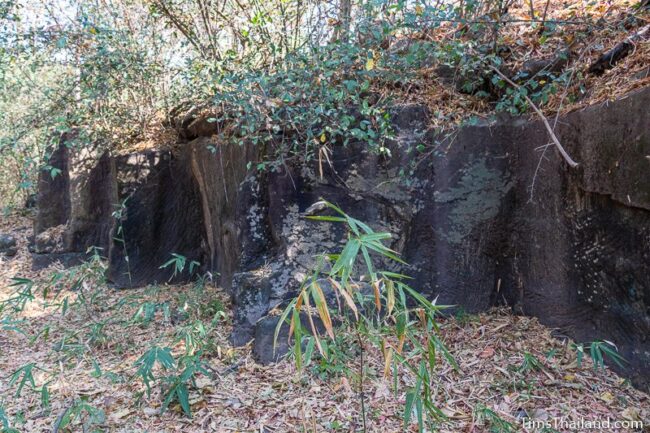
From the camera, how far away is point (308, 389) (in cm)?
268

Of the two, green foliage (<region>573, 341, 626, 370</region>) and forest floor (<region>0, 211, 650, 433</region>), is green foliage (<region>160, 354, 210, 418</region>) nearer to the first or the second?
forest floor (<region>0, 211, 650, 433</region>)

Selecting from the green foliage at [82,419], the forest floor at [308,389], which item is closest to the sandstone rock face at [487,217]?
the forest floor at [308,389]

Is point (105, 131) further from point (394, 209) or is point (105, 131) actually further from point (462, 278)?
point (462, 278)

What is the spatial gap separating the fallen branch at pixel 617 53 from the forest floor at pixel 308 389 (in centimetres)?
168

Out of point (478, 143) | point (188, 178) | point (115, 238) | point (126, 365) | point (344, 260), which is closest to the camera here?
point (344, 260)

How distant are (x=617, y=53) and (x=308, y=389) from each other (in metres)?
2.77

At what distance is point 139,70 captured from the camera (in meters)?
4.61

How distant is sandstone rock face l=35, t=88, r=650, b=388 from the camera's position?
246cm

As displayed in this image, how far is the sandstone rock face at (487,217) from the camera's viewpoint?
8.05 ft

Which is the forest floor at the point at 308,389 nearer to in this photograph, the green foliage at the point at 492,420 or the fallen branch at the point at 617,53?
the green foliage at the point at 492,420

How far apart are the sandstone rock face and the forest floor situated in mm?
177

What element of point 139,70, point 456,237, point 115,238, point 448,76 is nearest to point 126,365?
point 115,238

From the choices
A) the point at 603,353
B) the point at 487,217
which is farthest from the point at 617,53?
the point at 603,353

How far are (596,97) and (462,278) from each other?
145 cm
